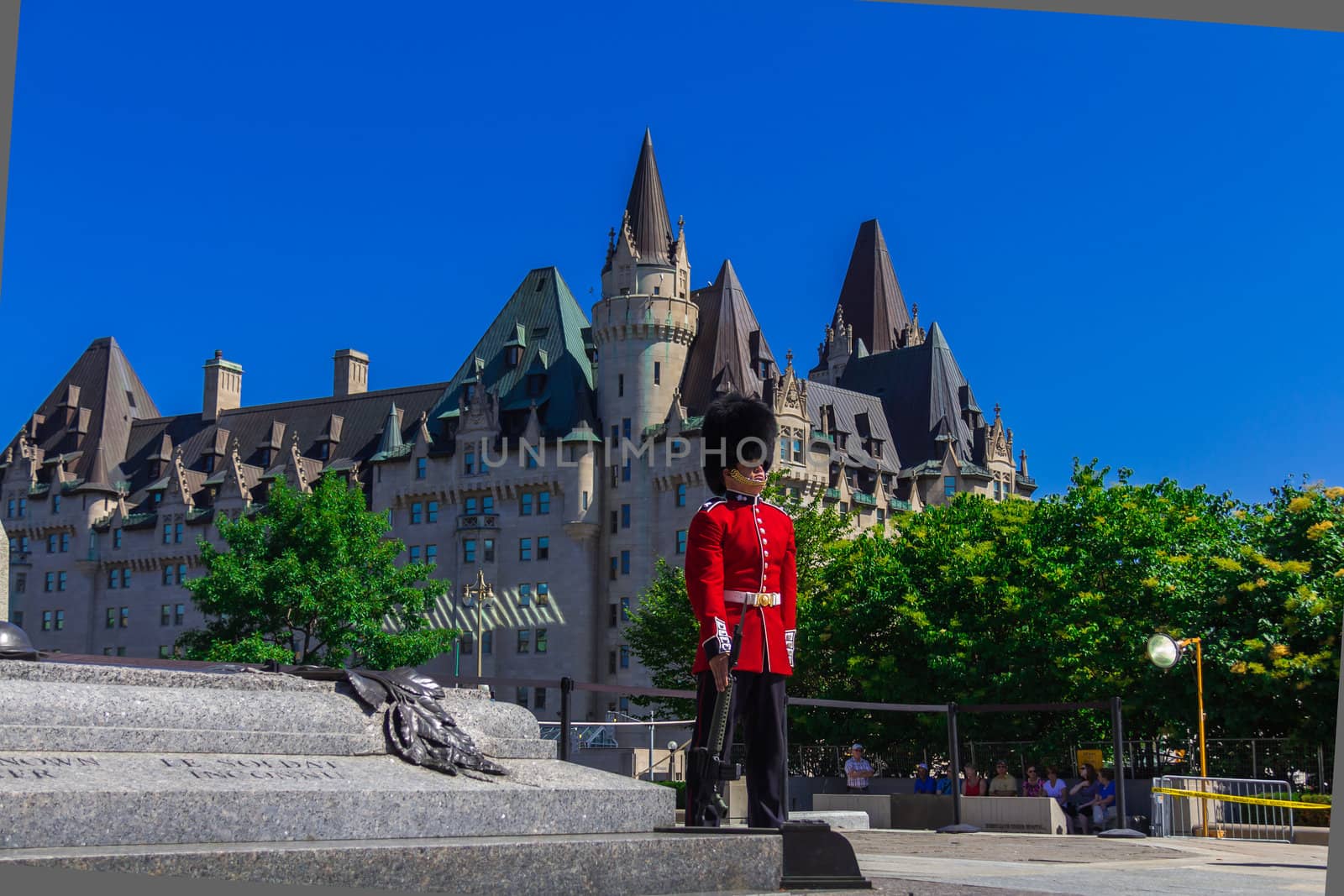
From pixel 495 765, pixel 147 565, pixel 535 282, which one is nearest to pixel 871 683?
pixel 495 765

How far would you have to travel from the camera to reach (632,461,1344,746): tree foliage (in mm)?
26891

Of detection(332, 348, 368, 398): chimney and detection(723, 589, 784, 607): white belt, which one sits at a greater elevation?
detection(332, 348, 368, 398): chimney

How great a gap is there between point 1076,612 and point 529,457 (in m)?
44.4

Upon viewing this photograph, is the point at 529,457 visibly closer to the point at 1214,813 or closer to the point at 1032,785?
the point at 1032,785

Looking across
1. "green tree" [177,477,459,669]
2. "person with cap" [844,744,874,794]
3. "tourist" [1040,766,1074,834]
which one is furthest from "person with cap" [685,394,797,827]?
"green tree" [177,477,459,669]

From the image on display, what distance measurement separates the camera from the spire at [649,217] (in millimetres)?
79062

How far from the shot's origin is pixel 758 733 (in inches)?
350

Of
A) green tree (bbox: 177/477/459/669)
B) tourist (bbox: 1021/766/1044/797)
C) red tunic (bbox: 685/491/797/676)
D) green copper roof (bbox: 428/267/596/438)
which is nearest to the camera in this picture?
red tunic (bbox: 685/491/797/676)

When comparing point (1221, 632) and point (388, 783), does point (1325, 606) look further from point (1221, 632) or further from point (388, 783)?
point (388, 783)

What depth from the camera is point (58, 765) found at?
7395mm

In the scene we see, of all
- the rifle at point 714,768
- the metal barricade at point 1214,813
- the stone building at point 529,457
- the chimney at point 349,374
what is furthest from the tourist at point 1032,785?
the chimney at point 349,374

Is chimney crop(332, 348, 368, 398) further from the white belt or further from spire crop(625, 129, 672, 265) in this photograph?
the white belt

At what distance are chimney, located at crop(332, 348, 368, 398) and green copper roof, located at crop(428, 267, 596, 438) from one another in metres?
13.9

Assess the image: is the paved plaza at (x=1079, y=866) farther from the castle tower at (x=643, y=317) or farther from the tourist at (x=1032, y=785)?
the castle tower at (x=643, y=317)
